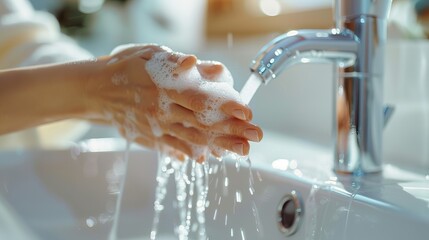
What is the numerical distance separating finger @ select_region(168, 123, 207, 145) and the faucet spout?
73mm

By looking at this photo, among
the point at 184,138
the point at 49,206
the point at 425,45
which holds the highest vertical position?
the point at 425,45

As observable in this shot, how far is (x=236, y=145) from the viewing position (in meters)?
0.42

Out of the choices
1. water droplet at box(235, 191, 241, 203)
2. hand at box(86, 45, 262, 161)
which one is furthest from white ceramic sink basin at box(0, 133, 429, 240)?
hand at box(86, 45, 262, 161)

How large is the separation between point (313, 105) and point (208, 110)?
505 millimetres

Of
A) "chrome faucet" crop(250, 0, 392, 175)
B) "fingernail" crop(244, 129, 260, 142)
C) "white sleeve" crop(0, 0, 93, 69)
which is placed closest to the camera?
"fingernail" crop(244, 129, 260, 142)

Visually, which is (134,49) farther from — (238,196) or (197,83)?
(238,196)

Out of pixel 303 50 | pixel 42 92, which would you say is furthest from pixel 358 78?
pixel 42 92

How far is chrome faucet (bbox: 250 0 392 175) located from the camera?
20.5 inches

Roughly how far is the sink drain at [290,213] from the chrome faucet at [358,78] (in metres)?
0.06

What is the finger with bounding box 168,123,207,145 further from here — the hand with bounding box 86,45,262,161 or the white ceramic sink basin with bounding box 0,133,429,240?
the white ceramic sink basin with bounding box 0,133,429,240

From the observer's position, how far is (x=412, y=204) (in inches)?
16.6

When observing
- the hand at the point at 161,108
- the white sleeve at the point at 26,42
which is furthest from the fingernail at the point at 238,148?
the white sleeve at the point at 26,42

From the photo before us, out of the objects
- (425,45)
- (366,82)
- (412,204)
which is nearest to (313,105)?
(425,45)

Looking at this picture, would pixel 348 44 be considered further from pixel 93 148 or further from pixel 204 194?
pixel 93 148
